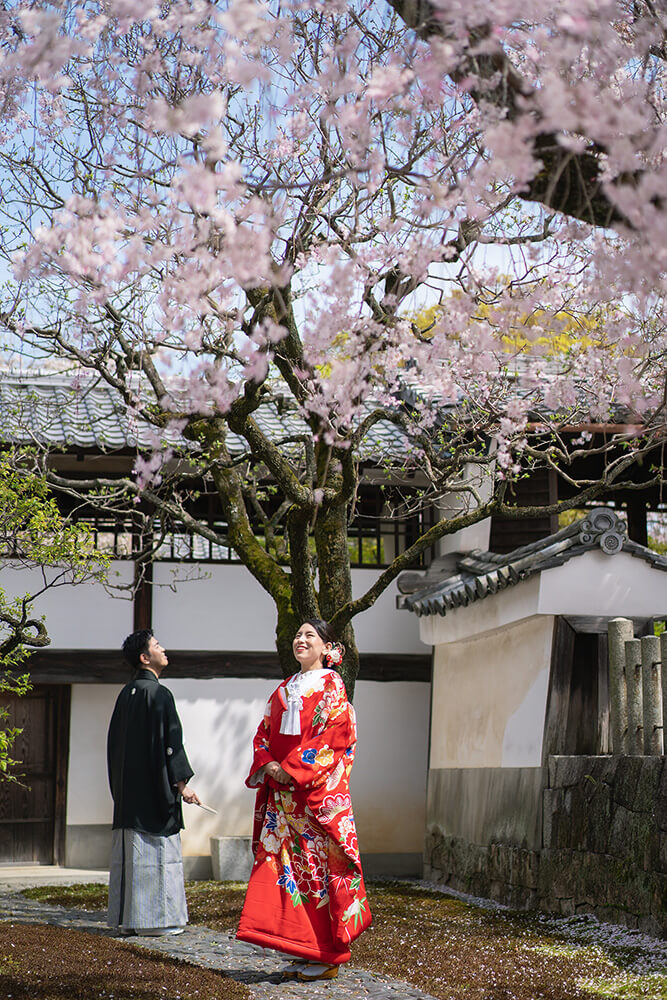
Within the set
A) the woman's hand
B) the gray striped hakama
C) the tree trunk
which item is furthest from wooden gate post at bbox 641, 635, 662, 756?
the gray striped hakama

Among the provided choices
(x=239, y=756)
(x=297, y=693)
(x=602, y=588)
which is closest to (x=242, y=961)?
(x=297, y=693)

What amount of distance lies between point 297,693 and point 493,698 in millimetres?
4746

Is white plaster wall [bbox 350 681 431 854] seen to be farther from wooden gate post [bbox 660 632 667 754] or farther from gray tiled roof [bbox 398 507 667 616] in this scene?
wooden gate post [bbox 660 632 667 754]

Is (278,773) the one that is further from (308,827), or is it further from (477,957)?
(477,957)

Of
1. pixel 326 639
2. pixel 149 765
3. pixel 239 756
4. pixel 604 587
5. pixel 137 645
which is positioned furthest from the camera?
pixel 239 756

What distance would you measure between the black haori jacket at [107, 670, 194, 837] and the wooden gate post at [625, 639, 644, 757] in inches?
127

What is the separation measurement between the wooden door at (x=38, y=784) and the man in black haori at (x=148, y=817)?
15.5 feet

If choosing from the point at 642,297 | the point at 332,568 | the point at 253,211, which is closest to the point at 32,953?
the point at 332,568

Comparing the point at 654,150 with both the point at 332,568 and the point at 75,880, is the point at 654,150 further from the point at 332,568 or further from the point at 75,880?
the point at 75,880

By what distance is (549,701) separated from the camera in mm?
9938

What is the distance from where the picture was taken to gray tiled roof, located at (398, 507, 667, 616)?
9.82 meters

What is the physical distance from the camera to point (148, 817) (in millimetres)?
8023

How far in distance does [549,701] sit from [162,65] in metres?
6.05

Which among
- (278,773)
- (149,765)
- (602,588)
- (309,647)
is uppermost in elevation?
(602,588)
